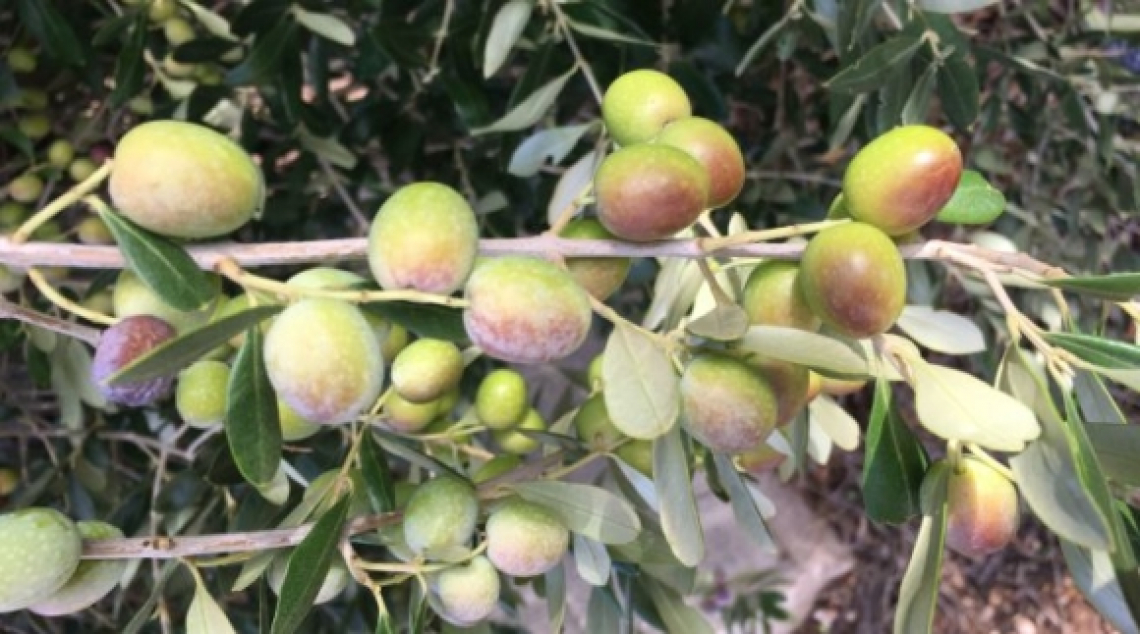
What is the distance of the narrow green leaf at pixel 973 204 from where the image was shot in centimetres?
62

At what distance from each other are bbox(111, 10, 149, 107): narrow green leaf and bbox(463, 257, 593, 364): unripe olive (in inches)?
30.0

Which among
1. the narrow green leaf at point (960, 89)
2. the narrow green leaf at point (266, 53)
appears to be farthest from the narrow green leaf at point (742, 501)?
the narrow green leaf at point (266, 53)

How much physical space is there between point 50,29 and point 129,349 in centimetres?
76

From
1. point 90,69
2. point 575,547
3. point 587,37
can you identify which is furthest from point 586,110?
point 575,547

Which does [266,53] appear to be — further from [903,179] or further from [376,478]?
[903,179]

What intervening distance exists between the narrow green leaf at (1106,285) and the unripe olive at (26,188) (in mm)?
1225

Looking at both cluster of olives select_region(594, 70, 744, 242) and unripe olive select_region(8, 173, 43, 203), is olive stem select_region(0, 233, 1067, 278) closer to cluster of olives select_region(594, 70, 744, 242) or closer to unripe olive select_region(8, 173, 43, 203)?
cluster of olives select_region(594, 70, 744, 242)

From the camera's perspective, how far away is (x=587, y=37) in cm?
122

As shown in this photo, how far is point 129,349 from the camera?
Answer: 1.74 feet

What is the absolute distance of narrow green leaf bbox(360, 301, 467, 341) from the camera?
1.94 ft

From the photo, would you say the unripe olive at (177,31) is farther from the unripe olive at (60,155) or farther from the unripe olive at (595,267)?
the unripe olive at (595,267)

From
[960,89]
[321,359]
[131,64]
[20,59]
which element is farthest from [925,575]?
[20,59]

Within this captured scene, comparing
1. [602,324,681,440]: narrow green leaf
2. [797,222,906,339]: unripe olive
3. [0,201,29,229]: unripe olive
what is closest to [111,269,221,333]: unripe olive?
[602,324,681,440]: narrow green leaf

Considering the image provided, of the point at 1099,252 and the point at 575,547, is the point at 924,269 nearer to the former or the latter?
the point at 1099,252
